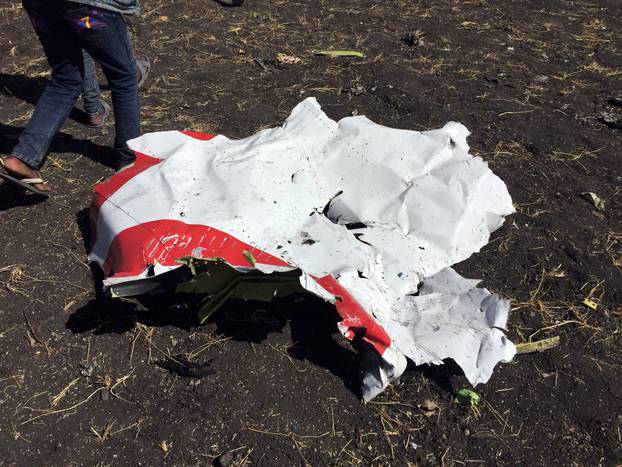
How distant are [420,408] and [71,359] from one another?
1271 millimetres

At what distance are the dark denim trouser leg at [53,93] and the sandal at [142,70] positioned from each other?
3.32ft

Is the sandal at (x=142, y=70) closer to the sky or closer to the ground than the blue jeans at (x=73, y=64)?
closer to the ground

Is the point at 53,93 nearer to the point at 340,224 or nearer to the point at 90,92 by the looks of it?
the point at 90,92

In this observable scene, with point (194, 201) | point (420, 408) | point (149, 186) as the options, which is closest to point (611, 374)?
point (420, 408)

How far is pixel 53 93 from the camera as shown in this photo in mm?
2391

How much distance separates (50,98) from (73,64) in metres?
0.20

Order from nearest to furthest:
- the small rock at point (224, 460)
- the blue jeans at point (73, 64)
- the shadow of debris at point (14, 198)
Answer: the small rock at point (224, 460)
the blue jeans at point (73, 64)
the shadow of debris at point (14, 198)

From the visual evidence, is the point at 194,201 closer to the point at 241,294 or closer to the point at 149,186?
the point at 149,186

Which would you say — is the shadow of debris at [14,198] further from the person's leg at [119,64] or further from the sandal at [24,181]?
the person's leg at [119,64]

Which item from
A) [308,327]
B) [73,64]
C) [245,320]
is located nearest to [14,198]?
[73,64]

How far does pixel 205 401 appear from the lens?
1.74 metres

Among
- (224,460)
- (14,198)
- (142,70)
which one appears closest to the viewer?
(224,460)

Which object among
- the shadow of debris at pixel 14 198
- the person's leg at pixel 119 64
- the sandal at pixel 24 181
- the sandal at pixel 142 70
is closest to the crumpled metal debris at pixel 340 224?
the person's leg at pixel 119 64

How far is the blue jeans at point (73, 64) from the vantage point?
2.09 meters
